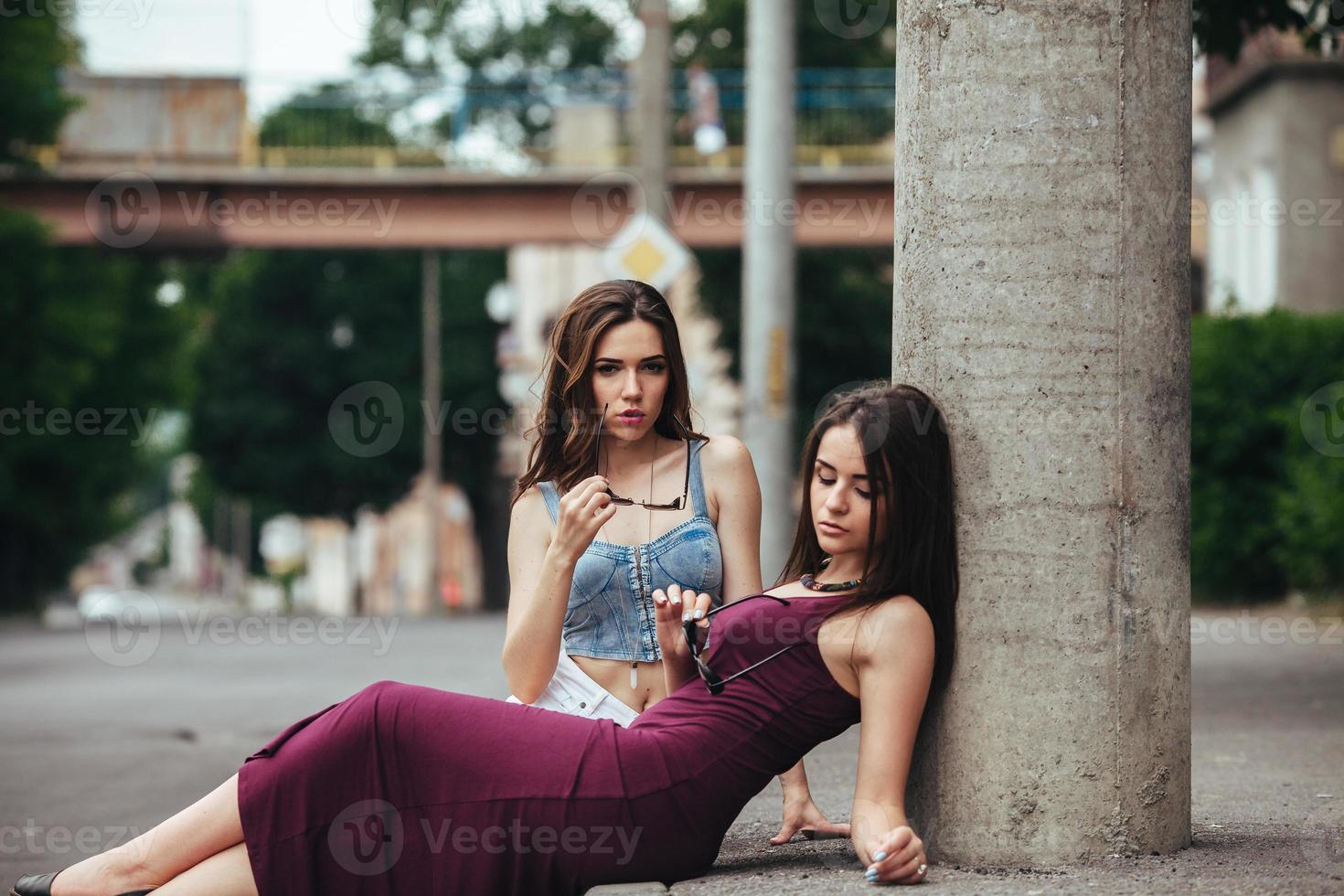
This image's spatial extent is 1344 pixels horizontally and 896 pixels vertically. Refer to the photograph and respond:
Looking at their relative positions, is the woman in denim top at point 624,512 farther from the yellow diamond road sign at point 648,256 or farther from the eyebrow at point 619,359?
the yellow diamond road sign at point 648,256

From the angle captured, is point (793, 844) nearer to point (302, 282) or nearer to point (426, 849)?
point (426, 849)

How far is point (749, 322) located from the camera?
12297 millimetres

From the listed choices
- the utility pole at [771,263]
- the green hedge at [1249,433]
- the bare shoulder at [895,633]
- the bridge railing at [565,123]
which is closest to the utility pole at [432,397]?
the bridge railing at [565,123]

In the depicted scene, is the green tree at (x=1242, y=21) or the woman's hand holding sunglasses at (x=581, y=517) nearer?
the woman's hand holding sunglasses at (x=581, y=517)

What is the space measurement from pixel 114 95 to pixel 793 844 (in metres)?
25.6

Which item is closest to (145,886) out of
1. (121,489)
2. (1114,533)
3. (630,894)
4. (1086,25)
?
(630,894)

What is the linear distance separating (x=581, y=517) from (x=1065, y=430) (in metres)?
1.09

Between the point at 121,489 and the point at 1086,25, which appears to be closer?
the point at 1086,25

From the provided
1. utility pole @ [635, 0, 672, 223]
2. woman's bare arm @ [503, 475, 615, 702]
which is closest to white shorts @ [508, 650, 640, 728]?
woman's bare arm @ [503, 475, 615, 702]

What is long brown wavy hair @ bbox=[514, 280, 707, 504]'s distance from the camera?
171 inches

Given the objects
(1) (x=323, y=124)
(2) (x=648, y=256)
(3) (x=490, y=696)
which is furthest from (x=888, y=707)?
(1) (x=323, y=124)

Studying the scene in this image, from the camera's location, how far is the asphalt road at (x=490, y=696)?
11.9 feet

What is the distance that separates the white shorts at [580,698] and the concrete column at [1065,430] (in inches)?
33.5

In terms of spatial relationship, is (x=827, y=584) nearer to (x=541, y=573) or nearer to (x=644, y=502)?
(x=541, y=573)
